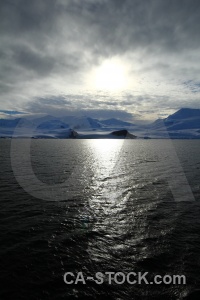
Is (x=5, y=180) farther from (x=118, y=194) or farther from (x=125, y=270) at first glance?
(x=125, y=270)

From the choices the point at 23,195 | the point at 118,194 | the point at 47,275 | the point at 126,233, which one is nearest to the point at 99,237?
the point at 126,233

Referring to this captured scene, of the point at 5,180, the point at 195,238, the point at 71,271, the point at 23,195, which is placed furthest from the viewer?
the point at 5,180

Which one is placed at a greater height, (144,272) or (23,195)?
(23,195)

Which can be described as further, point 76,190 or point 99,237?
point 76,190

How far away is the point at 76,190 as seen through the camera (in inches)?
1455

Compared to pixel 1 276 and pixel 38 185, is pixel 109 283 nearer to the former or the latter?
pixel 1 276

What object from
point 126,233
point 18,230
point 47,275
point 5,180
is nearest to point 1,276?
point 47,275

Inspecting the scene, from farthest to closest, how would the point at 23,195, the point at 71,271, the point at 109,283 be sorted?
the point at 23,195
the point at 71,271
the point at 109,283

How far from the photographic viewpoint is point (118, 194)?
3422cm

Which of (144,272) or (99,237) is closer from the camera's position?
(144,272)

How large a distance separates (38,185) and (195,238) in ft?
94.2

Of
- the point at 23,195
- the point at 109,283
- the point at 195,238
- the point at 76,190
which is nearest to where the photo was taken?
the point at 109,283

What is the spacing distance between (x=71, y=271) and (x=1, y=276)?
491cm

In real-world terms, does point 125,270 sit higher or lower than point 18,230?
lower
